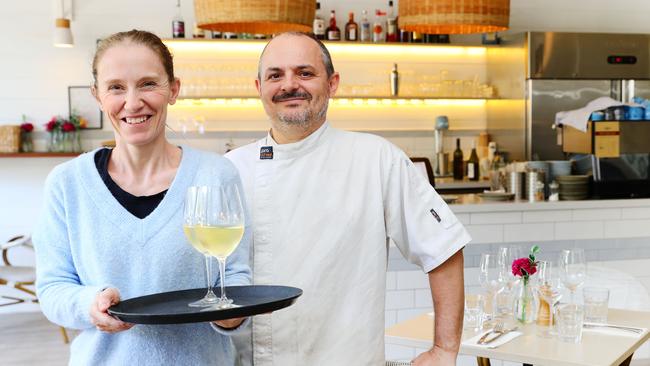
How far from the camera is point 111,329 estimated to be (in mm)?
1507

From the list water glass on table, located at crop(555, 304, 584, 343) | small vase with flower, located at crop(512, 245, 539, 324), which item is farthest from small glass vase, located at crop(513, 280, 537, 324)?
water glass on table, located at crop(555, 304, 584, 343)

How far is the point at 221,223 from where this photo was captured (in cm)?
156

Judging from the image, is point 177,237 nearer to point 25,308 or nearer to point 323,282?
point 323,282

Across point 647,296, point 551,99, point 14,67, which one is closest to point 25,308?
point 14,67

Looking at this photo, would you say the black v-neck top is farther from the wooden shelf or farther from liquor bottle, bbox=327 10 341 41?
liquor bottle, bbox=327 10 341 41

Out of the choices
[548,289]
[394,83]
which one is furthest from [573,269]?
[394,83]

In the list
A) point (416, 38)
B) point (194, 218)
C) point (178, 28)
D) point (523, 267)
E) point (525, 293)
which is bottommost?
point (525, 293)

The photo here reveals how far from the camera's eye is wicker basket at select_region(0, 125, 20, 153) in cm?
743

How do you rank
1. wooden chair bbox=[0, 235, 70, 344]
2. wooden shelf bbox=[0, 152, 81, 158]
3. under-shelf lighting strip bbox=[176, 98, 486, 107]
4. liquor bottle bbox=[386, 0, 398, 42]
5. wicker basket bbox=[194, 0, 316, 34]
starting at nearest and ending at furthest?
1. wicker basket bbox=[194, 0, 316, 34]
2. wooden chair bbox=[0, 235, 70, 344]
3. wooden shelf bbox=[0, 152, 81, 158]
4. under-shelf lighting strip bbox=[176, 98, 486, 107]
5. liquor bottle bbox=[386, 0, 398, 42]

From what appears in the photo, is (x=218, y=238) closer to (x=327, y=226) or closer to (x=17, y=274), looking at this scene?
(x=327, y=226)

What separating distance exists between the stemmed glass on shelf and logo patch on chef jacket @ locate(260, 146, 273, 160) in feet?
2.40

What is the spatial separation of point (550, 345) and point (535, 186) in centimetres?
242

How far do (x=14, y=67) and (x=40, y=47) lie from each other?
0.30 m

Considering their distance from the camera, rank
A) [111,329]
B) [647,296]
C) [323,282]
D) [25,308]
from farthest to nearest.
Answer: [25,308] < [647,296] < [323,282] < [111,329]
